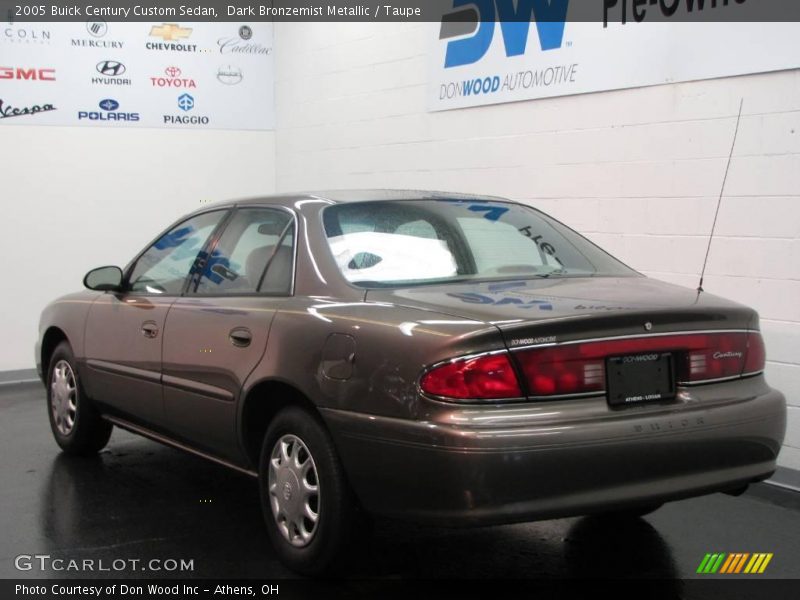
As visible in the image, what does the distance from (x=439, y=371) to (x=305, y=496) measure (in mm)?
882

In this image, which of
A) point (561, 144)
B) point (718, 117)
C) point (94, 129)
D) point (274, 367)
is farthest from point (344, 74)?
point (274, 367)

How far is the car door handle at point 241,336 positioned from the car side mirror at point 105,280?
142 cm

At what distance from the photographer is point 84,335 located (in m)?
5.64

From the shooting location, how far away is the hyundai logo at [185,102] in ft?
33.1

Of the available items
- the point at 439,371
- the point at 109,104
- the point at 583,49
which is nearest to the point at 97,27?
the point at 109,104

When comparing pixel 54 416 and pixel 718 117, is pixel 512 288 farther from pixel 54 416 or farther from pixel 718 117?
pixel 54 416

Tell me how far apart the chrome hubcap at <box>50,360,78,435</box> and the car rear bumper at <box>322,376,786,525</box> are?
9.15 feet

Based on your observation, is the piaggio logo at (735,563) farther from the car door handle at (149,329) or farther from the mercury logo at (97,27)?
the mercury logo at (97,27)

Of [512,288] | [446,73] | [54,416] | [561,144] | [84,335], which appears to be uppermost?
[446,73]

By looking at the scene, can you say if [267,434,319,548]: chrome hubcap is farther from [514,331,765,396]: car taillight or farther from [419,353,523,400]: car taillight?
[514,331,765,396]: car taillight

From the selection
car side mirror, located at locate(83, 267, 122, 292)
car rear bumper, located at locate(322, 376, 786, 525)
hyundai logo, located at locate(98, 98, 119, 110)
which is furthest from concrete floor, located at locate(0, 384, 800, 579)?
hyundai logo, located at locate(98, 98, 119, 110)

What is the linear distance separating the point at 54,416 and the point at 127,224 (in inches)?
158

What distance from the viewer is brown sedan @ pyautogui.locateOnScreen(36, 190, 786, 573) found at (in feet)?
10.6

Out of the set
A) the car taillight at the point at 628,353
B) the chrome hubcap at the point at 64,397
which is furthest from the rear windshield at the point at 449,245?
the chrome hubcap at the point at 64,397
